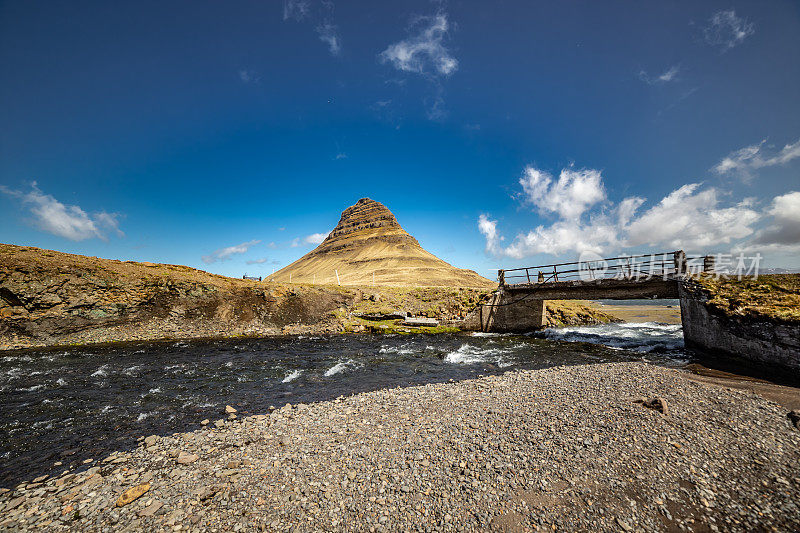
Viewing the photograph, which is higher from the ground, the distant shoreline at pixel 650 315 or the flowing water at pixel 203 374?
the flowing water at pixel 203 374

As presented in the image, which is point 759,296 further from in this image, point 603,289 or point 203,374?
point 203,374

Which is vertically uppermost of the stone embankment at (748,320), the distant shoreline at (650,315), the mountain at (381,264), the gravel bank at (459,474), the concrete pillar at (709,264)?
the mountain at (381,264)

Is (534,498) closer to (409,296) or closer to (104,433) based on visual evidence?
(104,433)

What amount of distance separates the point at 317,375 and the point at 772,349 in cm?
2416

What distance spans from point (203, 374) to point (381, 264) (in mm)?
122698

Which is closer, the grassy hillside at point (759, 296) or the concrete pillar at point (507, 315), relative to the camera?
the grassy hillside at point (759, 296)

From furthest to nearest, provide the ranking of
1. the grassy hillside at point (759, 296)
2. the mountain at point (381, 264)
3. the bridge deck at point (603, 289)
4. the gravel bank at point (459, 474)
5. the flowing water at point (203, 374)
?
1. the mountain at point (381, 264)
2. the bridge deck at point (603, 289)
3. the grassy hillside at point (759, 296)
4. the flowing water at point (203, 374)
5. the gravel bank at point (459, 474)

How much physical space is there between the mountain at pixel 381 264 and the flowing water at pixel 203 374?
6680 cm

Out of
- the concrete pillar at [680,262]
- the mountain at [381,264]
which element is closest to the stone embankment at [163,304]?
the concrete pillar at [680,262]

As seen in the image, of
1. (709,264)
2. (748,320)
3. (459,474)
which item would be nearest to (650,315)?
(709,264)

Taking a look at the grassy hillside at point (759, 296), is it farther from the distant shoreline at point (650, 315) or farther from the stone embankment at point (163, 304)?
the distant shoreline at point (650, 315)

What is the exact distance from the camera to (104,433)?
1008 centimetres

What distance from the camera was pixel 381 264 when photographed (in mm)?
139375

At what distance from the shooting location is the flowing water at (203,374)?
33.2 ft
